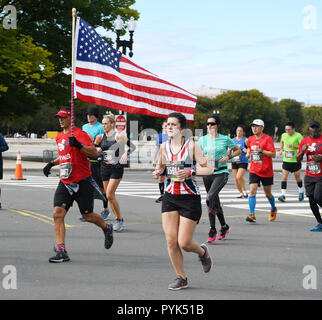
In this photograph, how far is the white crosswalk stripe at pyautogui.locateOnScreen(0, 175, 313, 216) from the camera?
42.6ft

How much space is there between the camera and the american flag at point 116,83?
8.73m

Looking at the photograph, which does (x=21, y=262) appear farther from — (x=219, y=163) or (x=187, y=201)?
(x=219, y=163)

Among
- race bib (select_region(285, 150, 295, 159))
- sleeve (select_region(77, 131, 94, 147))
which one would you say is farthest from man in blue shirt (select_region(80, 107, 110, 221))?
race bib (select_region(285, 150, 295, 159))

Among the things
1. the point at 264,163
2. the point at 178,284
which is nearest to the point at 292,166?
the point at 264,163

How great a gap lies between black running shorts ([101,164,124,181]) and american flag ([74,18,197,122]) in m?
1.03

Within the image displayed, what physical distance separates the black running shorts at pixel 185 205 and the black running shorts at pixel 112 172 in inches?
150

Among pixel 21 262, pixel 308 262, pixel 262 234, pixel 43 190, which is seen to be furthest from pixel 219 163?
pixel 43 190

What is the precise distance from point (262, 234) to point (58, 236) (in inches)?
152

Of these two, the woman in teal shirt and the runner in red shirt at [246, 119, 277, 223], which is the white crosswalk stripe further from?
the woman in teal shirt

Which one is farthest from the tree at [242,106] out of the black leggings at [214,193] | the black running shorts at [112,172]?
the black leggings at [214,193]

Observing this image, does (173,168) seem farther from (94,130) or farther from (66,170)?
(94,130)

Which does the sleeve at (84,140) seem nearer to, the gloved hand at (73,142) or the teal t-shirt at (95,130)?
the gloved hand at (73,142)

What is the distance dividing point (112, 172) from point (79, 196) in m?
2.48

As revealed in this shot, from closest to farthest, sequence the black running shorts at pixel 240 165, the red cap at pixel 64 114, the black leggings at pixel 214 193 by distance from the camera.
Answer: the red cap at pixel 64 114
the black leggings at pixel 214 193
the black running shorts at pixel 240 165
